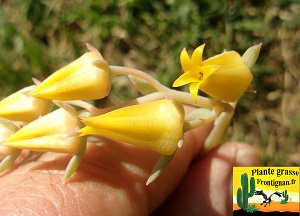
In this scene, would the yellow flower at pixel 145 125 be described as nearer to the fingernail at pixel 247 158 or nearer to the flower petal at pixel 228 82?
the flower petal at pixel 228 82

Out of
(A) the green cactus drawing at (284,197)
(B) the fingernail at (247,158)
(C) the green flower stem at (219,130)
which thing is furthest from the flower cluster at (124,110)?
(B) the fingernail at (247,158)

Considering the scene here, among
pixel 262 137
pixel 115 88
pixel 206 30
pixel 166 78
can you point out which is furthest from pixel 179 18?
pixel 262 137

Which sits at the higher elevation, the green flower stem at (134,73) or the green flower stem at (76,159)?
the green flower stem at (134,73)

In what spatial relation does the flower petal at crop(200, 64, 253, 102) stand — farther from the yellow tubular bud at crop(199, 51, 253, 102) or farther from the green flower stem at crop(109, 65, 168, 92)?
the green flower stem at crop(109, 65, 168, 92)

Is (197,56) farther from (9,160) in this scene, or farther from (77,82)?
(9,160)

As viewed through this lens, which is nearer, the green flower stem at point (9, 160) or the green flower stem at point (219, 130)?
the green flower stem at point (9, 160)

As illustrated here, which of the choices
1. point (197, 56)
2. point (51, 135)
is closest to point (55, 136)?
point (51, 135)

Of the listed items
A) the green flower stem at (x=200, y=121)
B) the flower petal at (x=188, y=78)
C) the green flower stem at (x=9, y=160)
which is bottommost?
the green flower stem at (x=9, y=160)

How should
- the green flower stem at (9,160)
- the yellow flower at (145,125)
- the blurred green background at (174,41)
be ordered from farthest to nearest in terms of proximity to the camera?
the blurred green background at (174,41) → the green flower stem at (9,160) → the yellow flower at (145,125)

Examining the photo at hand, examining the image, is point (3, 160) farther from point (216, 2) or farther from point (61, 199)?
point (216, 2)
